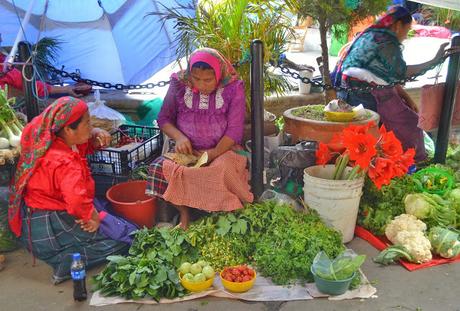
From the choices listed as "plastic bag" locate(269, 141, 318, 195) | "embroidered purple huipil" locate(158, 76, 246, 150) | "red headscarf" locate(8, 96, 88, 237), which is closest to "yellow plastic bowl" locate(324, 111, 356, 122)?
"plastic bag" locate(269, 141, 318, 195)

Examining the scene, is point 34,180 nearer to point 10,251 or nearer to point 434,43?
point 10,251

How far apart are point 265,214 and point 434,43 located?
10675mm

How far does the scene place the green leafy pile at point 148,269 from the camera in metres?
3.10

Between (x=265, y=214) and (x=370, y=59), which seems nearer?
(x=265, y=214)

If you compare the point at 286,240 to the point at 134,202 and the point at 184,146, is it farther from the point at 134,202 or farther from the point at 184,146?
the point at 134,202

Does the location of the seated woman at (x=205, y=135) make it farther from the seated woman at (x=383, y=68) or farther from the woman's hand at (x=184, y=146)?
the seated woman at (x=383, y=68)

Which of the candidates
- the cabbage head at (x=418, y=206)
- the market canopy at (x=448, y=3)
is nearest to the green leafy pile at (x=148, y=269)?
the cabbage head at (x=418, y=206)

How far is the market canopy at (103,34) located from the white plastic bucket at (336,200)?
337 cm

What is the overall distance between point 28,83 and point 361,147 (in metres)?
2.96

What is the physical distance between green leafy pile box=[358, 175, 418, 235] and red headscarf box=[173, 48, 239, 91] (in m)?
1.58

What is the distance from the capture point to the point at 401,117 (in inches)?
205

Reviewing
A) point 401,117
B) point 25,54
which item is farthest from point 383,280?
point 25,54

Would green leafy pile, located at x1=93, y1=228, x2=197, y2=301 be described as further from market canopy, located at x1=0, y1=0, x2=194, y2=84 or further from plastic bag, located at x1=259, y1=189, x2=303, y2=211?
market canopy, located at x1=0, y1=0, x2=194, y2=84

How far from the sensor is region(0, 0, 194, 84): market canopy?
617cm
